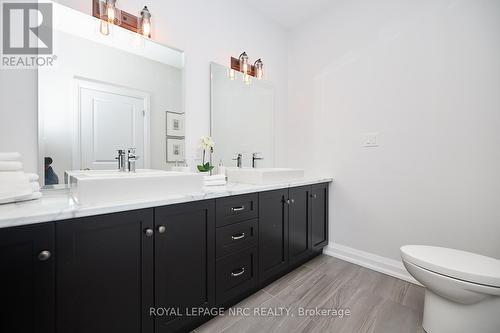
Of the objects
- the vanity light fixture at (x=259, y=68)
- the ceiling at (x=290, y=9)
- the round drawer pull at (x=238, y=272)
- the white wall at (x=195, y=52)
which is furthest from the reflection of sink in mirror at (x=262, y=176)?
the ceiling at (x=290, y=9)

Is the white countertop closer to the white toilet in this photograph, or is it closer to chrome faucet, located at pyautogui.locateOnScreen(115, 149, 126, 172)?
chrome faucet, located at pyautogui.locateOnScreen(115, 149, 126, 172)

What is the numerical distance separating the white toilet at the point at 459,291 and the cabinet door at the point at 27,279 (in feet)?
5.75

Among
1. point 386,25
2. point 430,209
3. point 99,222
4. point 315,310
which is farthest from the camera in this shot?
point 386,25

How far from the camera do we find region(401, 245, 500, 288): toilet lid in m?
1.13

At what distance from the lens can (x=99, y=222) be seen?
3.11ft

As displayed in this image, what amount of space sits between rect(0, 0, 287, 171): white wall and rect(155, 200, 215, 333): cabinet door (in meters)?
0.75

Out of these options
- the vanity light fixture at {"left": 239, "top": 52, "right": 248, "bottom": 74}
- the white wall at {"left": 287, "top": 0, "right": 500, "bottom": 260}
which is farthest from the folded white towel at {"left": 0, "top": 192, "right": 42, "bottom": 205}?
the white wall at {"left": 287, "top": 0, "right": 500, "bottom": 260}

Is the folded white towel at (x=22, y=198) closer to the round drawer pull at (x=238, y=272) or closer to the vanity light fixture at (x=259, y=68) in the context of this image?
the round drawer pull at (x=238, y=272)

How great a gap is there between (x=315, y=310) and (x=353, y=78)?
1975 millimetres

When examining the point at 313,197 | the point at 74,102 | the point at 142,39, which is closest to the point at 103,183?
the point at 74,102

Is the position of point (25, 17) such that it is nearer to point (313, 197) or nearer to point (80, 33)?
point (80, 33)

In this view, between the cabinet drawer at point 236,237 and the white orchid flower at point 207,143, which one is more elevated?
the white orchid flower at point 207,143

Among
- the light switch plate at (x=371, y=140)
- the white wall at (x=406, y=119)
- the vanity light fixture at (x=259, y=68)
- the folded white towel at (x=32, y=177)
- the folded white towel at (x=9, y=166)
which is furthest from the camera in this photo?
the vanity light fixture at (x=259, y=68)

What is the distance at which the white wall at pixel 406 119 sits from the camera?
160 centimetres
